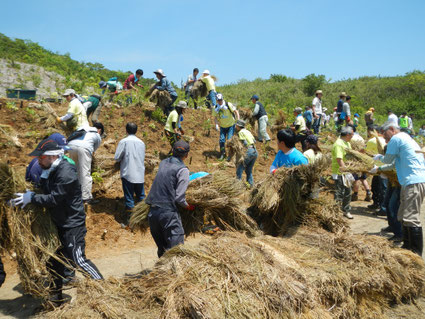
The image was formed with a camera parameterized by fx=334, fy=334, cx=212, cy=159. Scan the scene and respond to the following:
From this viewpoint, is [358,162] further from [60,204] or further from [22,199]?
[22,199]

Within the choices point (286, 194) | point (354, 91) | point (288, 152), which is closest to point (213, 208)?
point (286, 194)

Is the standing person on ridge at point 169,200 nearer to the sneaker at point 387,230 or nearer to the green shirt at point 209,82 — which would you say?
the sneaker at point 387,230

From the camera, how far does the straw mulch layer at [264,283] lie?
2.77 m

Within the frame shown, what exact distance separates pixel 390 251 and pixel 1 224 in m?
4.45

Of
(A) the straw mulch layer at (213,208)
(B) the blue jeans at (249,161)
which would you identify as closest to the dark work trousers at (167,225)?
(A) the straw mulch layer at (213,208)

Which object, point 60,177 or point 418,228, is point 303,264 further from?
point 60,177

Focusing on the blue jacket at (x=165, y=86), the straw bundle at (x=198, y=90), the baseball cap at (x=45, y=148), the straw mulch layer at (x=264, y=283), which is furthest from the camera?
the straw bundle at (x=198, y=90)

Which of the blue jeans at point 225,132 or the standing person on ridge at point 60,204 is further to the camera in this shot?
the blue jeans at point 225,132

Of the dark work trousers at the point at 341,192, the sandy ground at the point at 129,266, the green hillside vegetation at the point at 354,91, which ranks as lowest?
the sandy ground at the point at 129,266

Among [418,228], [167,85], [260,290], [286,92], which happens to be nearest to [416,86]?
[286,92]

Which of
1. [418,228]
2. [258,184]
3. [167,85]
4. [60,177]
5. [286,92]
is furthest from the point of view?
[286,92]

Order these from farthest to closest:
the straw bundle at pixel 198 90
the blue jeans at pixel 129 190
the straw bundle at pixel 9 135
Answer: the straw bundle at pixel 198 90 < the straw bundle at pixel 9 135 < the blue jeans at pixel 129 190

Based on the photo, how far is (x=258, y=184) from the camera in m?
5.02

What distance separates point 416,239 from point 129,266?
13.5 ft
